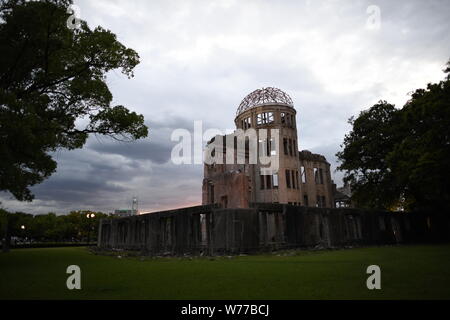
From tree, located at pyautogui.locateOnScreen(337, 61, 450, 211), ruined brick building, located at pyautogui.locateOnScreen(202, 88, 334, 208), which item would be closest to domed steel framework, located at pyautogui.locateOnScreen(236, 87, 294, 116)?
ruined brick building, located at pyautogui.locateOnScreen(202, 88, 334, 208)

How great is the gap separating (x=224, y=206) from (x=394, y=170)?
14.7 m

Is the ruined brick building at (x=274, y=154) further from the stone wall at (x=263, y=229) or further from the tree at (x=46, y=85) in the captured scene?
the tree at (x=46, y=85)

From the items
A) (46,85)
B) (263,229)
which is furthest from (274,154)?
(46,85)

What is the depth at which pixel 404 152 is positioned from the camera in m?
21.7

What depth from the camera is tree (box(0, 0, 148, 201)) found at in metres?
9.79

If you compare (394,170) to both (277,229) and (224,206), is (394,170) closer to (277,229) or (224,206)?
(277,229)

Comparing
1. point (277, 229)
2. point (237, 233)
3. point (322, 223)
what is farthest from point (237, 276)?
point (322, 223)

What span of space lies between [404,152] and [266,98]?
1909 cm

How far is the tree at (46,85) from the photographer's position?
9.79 meters

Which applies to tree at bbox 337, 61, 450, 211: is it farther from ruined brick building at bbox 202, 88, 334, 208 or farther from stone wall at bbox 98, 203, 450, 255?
ruined brick building at bbox 202, 88, 334, 208

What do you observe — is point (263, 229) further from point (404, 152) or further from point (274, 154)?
point (274, 154)

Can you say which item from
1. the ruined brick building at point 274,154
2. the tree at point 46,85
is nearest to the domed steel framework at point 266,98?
the ruined brick building at point 274,154

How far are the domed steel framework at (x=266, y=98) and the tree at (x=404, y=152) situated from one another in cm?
956

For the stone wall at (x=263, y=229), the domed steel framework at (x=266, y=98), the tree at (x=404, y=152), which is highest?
the domed steel framework at (x=266, y=98)
